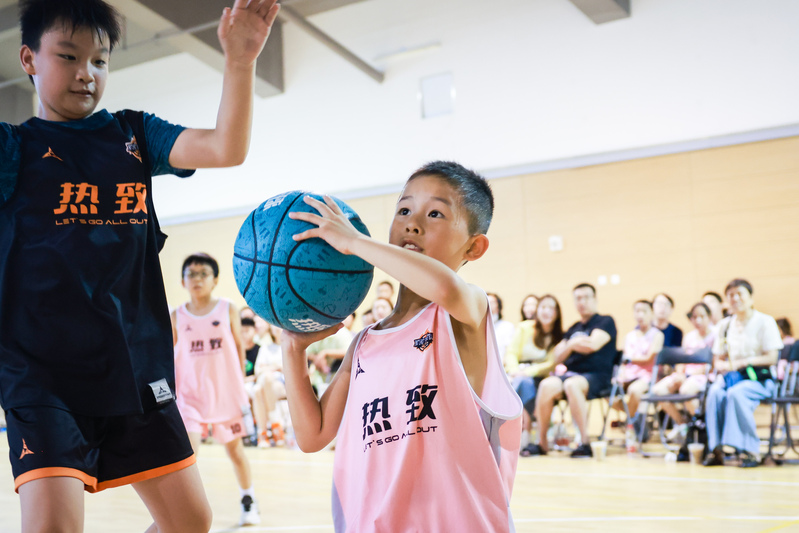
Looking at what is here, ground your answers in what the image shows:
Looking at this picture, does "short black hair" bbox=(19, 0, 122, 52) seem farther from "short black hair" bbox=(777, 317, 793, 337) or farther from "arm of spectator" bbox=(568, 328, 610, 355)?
"short black hair" bbox=(777, 317, 793, 337)

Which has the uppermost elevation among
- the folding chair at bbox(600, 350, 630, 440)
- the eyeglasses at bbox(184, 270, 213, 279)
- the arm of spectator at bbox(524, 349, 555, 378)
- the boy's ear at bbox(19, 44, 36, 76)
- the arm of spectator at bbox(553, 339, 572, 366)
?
the boy's ear at bbox(19, 44, 36, 76)

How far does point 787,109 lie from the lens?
9.52m

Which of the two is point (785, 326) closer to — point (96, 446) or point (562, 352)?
point (562, 352)

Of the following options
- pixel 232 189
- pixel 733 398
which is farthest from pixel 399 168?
pixel 733 398

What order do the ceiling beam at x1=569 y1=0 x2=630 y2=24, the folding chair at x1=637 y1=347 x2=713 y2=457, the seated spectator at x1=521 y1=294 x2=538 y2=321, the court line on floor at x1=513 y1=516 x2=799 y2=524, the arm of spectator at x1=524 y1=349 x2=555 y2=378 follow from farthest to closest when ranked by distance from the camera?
the ceiling beam at x1=569 y1=0 x2=630 y2=24 < the seated spectator at x1=521 y1=294 x2=538 y2=321 < the arm of spectator at x1=524 y1=349 x2=555 y2=378 < the folding chair at x1=637 y1=347 x2=713 y2=457 < the court line on floor at x1=513 y1=516 x2=799 y2=524

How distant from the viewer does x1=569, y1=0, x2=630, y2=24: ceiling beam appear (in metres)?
10.1

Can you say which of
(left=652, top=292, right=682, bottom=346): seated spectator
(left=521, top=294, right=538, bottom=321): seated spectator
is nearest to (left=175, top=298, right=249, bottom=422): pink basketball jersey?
(left=521, top=294, right=538, bottom=321): seated spectator

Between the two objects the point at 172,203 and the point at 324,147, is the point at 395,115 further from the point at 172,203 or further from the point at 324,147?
the point at 172,203

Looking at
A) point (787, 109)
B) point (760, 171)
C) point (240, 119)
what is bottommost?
point (240, 119)

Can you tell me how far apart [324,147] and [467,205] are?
11355 millimetres

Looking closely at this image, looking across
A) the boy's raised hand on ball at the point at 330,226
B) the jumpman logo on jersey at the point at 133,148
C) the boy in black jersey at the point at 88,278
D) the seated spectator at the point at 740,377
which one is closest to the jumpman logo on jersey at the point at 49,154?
the boy in black jersey at the point at 88,278

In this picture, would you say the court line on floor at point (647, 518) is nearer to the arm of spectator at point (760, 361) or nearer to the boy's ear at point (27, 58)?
the arm of spectator at point (760, 361)

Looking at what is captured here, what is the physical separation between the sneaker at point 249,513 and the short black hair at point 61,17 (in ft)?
11.0

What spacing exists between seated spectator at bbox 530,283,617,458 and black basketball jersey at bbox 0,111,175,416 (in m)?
6.49
